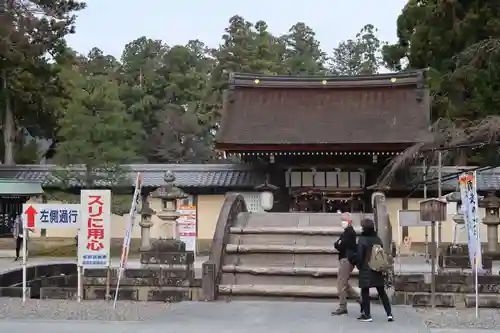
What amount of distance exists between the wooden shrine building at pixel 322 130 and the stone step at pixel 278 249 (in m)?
8.97

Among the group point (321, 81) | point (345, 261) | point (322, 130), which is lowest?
point (345, 261)

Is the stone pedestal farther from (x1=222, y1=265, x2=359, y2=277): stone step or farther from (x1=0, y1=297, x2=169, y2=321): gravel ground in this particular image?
(x1=0, y1=297, x2=169, y2=321): gravel ground

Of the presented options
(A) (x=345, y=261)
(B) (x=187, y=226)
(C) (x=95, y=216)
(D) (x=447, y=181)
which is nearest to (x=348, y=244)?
(A) (x=345, y=261)

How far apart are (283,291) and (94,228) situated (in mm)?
3396

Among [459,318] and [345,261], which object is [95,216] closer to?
[345,261]

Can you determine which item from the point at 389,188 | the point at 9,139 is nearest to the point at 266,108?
the point at 389,188

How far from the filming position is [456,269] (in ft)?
39.5

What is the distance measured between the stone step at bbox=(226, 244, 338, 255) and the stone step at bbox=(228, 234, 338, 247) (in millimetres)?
309

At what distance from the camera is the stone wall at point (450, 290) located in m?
10.8

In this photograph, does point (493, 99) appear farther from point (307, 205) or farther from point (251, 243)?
point (251, 243)

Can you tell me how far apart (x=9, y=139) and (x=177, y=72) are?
2159 cm

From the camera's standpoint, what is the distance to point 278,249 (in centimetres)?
1248

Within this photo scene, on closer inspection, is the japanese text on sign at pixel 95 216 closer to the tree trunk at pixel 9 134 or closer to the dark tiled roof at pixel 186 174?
the dark tiled roof at pixel 186 174

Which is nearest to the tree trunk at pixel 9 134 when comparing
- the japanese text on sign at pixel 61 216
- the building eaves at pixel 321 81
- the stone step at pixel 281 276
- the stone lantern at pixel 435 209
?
the building eaves at pixel 321 81
